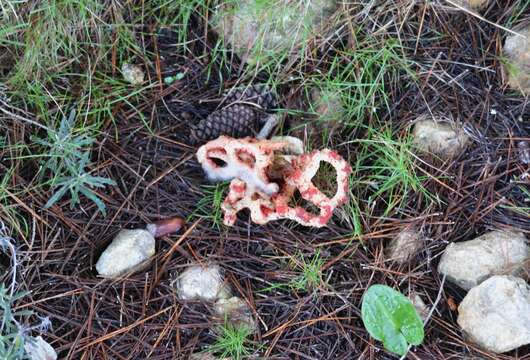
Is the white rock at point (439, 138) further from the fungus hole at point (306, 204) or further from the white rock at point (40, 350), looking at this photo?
the white rock at point (40, 350)

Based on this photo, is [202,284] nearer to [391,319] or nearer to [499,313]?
[391,319]

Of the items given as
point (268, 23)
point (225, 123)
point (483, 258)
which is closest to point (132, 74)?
point (225, 123)

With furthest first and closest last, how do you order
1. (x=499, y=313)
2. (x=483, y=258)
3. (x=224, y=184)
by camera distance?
(x=224, y=184)
(x=483, y=258)
(x=499, y=313)

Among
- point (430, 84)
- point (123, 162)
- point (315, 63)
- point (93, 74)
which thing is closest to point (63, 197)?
point (123, 162)

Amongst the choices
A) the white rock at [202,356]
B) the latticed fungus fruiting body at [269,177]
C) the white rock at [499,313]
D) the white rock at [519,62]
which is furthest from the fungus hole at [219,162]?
the white rock at [519,62]

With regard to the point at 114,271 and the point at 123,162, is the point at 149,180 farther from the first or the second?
the point at 114,271
